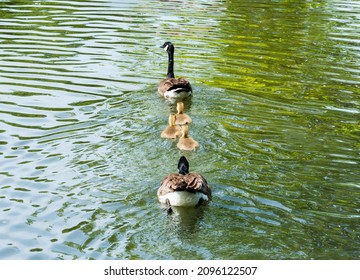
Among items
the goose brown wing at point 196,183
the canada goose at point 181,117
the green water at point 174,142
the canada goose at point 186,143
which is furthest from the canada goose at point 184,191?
the canada goose at point 181,117

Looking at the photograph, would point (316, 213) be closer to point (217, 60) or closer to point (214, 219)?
point (214, 219)

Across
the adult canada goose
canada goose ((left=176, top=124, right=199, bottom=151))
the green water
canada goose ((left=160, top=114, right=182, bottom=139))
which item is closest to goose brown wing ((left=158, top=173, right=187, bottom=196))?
the green water

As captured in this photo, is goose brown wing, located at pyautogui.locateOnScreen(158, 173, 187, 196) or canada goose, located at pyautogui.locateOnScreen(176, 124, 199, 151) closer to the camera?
goose brown wing, located at pyautogui.locateOnScreen(158, 173, 187, 196)

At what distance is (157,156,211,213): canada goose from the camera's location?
10.6 metres

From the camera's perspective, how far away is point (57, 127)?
46.2 feet

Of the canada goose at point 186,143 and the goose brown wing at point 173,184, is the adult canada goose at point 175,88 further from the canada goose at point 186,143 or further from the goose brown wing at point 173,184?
the goose brown wing at point 173,184

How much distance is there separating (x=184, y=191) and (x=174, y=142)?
283 cm

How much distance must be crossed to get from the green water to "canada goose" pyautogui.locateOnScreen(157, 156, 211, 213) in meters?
0.18

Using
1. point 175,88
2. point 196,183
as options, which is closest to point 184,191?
point 196,183

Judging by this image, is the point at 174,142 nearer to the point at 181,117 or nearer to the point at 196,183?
the point at 181,117

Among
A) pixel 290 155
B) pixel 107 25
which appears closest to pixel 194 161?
pixel 290 155

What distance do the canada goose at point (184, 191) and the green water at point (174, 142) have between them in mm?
177

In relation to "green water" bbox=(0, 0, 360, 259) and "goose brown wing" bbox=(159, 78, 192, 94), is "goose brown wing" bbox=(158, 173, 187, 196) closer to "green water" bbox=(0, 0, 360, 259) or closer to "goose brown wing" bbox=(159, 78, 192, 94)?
"green water" bbox=(0, 0, 360, 259)

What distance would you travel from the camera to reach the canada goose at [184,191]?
10.6m
